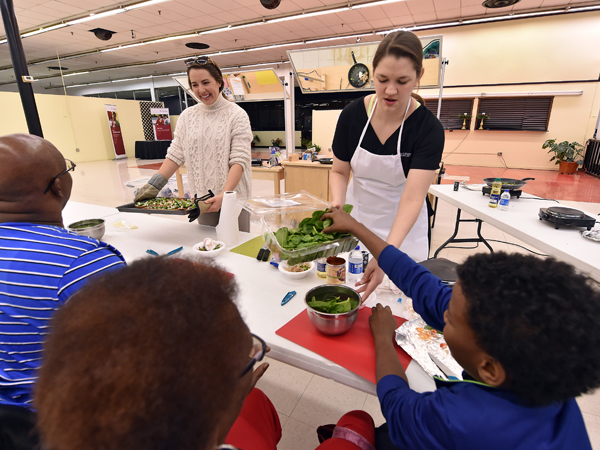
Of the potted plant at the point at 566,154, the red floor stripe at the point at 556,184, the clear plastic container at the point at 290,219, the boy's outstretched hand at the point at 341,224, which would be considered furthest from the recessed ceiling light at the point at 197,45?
the boy's outstretched hand at the point at 341,224

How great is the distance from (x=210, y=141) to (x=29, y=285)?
5.36 ft

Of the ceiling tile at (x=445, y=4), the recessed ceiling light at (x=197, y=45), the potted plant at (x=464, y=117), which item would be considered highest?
the recessed ceiling light at (x=197, y=45)

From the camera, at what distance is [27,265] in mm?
727

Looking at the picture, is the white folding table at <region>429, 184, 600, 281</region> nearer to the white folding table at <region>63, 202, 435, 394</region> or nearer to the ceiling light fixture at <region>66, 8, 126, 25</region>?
the white folding table at <region>63, 202, 435, 394</region>

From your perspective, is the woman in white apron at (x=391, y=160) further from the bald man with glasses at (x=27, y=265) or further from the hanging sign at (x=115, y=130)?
the hanging sign at (x=115, y=130)

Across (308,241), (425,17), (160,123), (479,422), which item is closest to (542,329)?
(479,422)

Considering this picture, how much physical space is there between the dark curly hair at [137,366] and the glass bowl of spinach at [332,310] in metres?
0.56

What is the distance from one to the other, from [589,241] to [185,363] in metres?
2.33

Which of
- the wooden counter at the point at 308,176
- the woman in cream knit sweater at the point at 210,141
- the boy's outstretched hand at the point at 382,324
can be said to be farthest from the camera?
the wooden counter at the point at 308,176

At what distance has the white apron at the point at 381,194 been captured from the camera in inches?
65.5

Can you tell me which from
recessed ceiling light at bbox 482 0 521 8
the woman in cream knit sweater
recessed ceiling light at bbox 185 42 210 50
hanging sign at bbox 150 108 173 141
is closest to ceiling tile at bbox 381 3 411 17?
recessed ceiling light at bbox 482 0 521 8

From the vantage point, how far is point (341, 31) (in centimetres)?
923

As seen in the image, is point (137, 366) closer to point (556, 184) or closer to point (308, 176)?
point (308, 176)

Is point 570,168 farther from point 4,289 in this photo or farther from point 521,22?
point 4,289
